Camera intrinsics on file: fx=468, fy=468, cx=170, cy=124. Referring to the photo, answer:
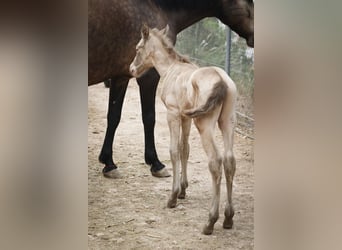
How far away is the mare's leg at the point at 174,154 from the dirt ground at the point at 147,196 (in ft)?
0.08

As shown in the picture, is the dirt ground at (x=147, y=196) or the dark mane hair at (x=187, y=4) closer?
the dirt ground at (x=147, y=196)

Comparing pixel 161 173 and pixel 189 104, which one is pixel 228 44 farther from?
pixel 161 173

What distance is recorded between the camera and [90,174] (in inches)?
85.4

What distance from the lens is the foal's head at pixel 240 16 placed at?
7.23ft

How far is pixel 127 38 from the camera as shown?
7.23ft

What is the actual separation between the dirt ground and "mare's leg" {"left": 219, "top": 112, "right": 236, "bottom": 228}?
0.02 meters

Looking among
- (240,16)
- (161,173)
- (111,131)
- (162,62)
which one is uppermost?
(240,16)

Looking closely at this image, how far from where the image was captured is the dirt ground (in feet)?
6.95

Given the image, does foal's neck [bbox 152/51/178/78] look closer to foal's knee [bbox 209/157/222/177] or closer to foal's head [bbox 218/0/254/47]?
foal's head [bbox 218/0/254/47]

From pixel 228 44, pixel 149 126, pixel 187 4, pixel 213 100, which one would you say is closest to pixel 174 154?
pixel 149 126

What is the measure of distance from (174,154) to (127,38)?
0.59m

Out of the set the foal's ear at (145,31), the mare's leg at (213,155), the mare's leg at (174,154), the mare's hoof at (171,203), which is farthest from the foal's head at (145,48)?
the mare's hoof at (171,203)

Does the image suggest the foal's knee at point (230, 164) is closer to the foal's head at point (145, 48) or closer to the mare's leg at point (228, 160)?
the mare's leg at point (228, 160)
